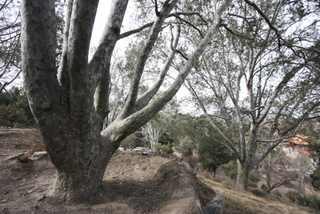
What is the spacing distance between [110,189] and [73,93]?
153 cm

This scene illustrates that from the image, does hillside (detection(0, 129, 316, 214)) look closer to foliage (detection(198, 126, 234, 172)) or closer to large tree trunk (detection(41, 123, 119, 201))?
large tree trunk (detection(41, 123, 119, 201))

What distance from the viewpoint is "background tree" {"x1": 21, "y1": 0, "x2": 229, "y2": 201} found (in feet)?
4.78

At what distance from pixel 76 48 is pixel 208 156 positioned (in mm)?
13931

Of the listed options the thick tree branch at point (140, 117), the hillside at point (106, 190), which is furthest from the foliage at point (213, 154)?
the thick tree branch at point (140, 117)

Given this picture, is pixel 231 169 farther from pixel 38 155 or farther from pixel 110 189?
pixel 38 155

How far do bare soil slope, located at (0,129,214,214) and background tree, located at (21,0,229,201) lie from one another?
0.18 metres

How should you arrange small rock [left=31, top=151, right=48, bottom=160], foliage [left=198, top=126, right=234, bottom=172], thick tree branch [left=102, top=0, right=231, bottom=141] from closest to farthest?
1. thick tree branch [left=102, top=0, right=231, bottom=141]
2. small rock [left=31, top=151, right=48, bottom=160]
3. foliage [left=198, top=126, right=234, bottom=172]

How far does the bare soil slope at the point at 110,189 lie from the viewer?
6.16 feet

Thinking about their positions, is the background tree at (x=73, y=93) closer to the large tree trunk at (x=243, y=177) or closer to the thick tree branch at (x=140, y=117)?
the thick tree branch at (x=140, y=117)

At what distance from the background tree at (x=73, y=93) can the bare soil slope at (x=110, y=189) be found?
183 millimetres

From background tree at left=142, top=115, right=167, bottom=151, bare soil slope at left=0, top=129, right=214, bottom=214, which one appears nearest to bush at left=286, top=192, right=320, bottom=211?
bare soil slope at left=0, top=129, right=214, bottom=214

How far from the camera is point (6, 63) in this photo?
786 cm

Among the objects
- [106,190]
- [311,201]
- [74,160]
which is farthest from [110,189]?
[311,201]

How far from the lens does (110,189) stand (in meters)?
2.34
